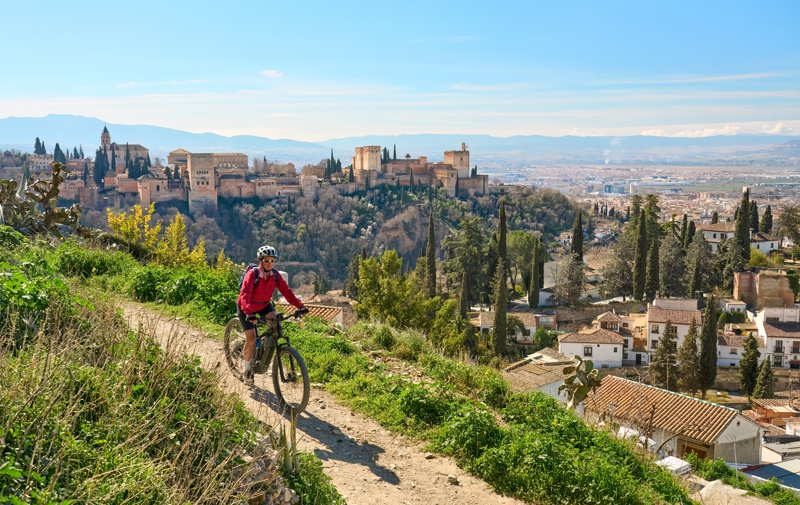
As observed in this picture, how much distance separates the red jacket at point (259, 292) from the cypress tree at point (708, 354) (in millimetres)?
21548

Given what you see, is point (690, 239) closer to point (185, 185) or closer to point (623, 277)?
point (623, 277)

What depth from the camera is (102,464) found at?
2621 mm

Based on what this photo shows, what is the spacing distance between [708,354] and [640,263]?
10.2 m

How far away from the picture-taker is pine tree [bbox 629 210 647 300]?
32.0 meters

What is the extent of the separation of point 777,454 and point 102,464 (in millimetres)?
18266

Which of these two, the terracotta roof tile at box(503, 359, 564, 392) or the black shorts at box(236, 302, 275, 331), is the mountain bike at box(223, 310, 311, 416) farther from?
the terracotta roof tile at box(503, 359, 564, 392)

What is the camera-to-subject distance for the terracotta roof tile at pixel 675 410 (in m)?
13.1

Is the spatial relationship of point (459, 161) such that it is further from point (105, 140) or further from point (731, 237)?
point (105, 140)

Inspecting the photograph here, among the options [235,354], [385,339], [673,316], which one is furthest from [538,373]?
[673,316]

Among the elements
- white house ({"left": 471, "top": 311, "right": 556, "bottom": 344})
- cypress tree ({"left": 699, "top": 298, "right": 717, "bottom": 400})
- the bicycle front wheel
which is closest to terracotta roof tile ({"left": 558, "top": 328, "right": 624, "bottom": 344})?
white house ({"left": 471, "top": 311, "right": 556, "bottom": 344})

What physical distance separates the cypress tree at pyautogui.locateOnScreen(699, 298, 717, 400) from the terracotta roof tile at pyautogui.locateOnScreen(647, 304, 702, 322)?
13.9ft

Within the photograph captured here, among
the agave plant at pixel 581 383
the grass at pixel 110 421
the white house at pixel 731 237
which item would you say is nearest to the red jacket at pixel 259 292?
the grass at pixel 110 421

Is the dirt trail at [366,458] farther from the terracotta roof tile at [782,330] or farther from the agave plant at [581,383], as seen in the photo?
the terracotta roof tile at [782,330]

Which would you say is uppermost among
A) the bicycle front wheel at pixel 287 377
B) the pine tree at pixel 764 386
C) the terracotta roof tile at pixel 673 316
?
the bicycle front wheel at pixel 287 377
